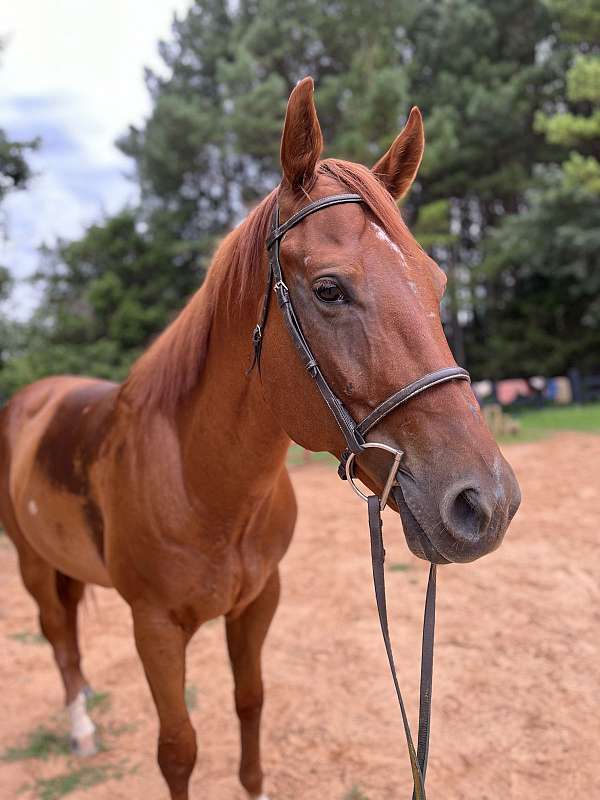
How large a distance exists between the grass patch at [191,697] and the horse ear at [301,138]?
10.1ft

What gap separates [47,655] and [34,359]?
1172 centimetres

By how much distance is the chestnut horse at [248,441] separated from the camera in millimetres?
1295

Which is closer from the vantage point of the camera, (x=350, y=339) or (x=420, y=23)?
(x=350, y=339)

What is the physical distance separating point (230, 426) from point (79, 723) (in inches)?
89.7

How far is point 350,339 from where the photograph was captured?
1.40 m

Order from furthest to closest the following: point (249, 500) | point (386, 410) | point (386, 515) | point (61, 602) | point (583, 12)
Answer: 1. point (583, 12)
2. point (386, 515)
3. point (61, 602)
4. point (249, 500)
5. point (386, 410)

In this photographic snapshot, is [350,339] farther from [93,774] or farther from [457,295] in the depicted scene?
[457,295]

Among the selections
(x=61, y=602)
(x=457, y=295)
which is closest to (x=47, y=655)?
(x=61, y=602)

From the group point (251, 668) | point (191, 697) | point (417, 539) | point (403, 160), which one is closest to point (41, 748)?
point (191, 697)

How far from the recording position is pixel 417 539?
129 cm

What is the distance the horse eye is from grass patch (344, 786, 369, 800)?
2285mm

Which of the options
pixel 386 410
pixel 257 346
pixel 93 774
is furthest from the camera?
pixel 93 774

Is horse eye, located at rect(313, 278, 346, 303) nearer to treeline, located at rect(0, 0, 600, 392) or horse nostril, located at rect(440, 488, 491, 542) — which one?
horse nostril, located at rect(440, 488, 491, 542)

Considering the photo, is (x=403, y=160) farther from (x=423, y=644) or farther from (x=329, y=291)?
(x=423, y=644)
